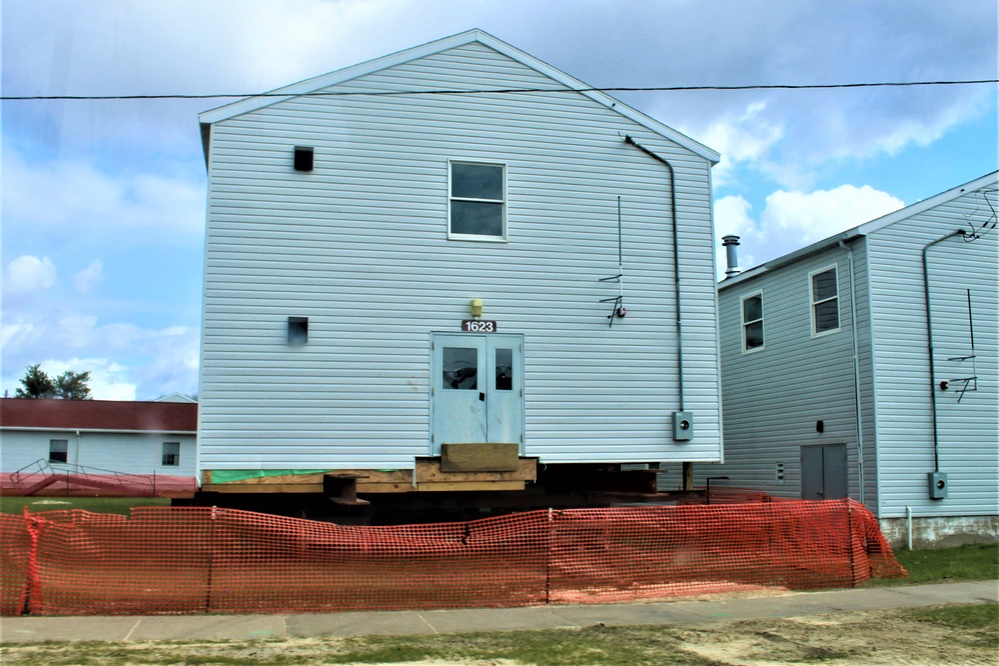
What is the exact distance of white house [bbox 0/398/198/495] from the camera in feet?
113

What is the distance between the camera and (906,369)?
675 inches

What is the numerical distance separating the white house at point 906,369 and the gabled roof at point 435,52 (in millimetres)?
4726

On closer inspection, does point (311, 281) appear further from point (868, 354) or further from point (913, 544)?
point (913, 544)

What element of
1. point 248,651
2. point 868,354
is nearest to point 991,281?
point 868,354

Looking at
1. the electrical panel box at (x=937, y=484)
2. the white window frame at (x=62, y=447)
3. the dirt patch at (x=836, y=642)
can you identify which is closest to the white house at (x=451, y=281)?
the dirt patch at (x=836, y=642)

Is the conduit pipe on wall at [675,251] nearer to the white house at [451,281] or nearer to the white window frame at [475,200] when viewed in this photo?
the white house at [451,281]

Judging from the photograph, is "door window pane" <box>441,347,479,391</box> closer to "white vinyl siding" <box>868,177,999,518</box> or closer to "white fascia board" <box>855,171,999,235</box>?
"white vinyl siding" <box>868,177,999,518</box>

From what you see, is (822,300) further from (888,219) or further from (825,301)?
(888,219)

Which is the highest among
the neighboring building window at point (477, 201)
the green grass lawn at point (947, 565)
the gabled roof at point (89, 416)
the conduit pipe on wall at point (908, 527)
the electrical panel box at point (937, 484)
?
the neighboring building window at point (477, 201)

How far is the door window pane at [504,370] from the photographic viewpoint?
1377 cm

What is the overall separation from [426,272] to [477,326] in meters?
1.16

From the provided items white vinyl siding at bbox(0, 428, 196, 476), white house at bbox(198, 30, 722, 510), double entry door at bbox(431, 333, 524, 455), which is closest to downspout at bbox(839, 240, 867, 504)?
white house at bbox(198, 30, 722, 510)

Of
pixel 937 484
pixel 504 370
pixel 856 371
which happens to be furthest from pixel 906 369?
pixel 504 370

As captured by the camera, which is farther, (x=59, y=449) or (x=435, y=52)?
(x=59, y=449)
